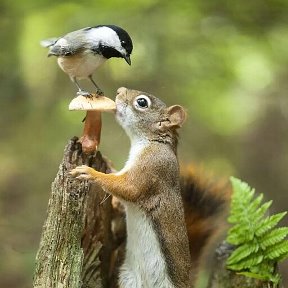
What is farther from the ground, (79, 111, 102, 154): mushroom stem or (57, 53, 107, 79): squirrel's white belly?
(57, 53, 107, 79): squirrel's white belly

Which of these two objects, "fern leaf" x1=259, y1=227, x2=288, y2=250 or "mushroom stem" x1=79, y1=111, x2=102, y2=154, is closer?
"mushroom stem" x1=79, y1=111, x2=102, y2=154

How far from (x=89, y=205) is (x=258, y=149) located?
3.99m

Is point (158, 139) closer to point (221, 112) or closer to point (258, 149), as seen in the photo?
point (221, 112)

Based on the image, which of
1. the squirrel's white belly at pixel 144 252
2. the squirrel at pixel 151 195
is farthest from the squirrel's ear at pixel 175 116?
the squirrel's white belly at pixel 144 252

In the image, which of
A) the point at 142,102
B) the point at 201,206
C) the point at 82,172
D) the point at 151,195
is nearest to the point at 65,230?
the point at 82,172

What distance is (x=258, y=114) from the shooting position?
6.11 metres

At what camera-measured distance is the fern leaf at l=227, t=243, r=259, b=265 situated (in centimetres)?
279

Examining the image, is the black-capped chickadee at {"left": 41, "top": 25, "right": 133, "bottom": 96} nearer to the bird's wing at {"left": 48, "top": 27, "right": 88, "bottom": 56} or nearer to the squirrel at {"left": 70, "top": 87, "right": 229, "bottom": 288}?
the bird's wing at {"left": 48, "top": 27, "right": 88, "bottom": 56}

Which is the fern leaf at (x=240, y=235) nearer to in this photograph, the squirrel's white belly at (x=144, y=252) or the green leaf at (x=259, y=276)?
the green leaf at (x=259, y=276)

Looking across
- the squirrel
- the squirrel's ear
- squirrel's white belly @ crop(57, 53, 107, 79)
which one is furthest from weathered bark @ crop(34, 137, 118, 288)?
the squirrel's ear

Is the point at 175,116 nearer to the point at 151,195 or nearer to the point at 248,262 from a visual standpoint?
the point at 151,195

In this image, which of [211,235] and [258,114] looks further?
[258,114]

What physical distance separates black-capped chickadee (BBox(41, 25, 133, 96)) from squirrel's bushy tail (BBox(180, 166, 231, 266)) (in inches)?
35.2

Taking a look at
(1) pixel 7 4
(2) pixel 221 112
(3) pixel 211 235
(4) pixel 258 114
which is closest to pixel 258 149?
(4) pixel 258 114
